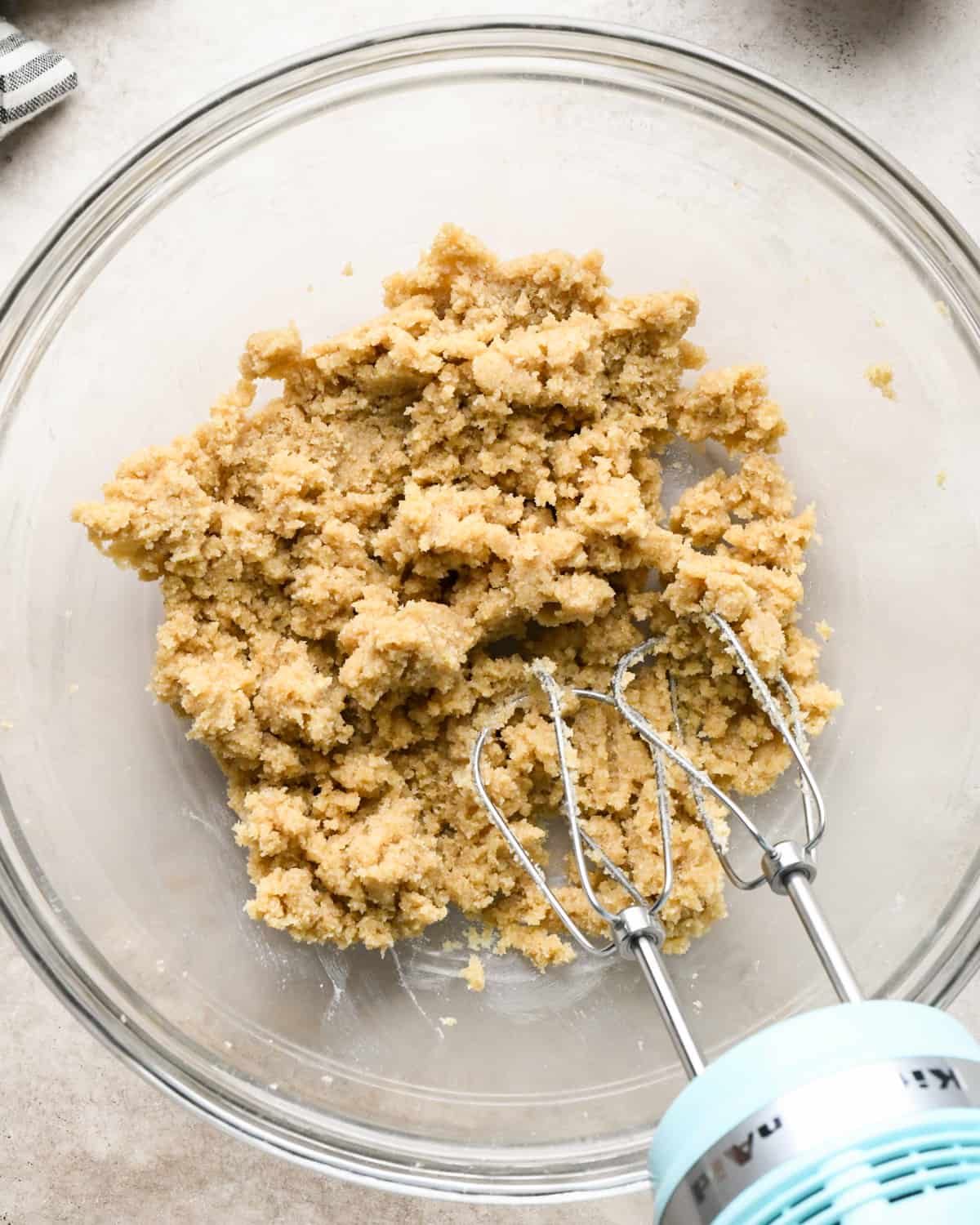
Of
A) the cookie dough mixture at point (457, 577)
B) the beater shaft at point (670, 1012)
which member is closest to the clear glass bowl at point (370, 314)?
the cookie dough mixture at point (457, 577)

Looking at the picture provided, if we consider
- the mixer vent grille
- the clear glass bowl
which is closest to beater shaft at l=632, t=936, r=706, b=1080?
the mixer vent grille

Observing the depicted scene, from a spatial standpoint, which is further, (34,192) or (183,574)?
(34,192)

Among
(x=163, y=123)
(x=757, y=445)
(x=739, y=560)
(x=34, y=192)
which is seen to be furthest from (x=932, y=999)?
(x=34, y=192)

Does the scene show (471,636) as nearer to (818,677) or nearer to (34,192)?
(818,677)

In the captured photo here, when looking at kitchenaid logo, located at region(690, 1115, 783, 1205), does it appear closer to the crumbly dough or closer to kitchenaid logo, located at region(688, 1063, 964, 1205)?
kitchenaid logo, located at region(688, 1063, 964, 1205)

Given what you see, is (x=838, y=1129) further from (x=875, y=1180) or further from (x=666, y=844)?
(x=666, y=844)
